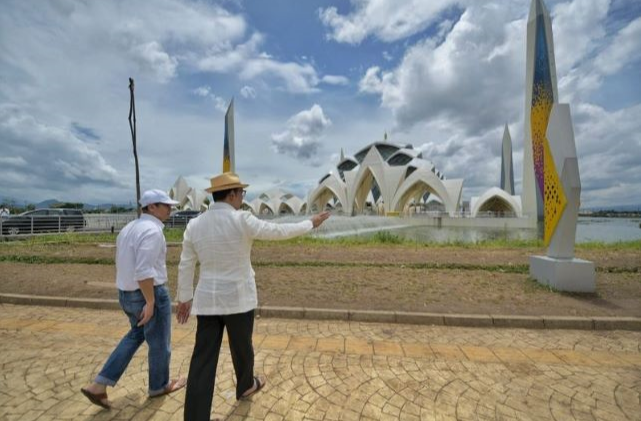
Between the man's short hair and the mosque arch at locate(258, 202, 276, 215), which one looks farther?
the mosque arch at locate(258, 202, 276, 215)

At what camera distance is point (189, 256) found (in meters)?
2.30

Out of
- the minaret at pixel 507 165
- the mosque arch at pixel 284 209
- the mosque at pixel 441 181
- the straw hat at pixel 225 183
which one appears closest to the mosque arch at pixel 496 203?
the mosque at pixel 441 181

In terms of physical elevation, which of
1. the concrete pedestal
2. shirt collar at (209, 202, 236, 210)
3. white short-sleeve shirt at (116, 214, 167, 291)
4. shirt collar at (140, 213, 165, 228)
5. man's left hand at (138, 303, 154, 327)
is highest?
shirt collar at (209, 202, 236, 210)

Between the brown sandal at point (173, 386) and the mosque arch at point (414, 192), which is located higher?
the mosque arch at point (414, 192)

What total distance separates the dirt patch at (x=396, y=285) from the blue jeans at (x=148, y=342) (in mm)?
Answer: 2444

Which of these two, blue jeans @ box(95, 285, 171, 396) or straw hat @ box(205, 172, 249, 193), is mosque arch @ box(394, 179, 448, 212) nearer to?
straw hat @ box(205, 172, 249, 193)

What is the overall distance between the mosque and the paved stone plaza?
14.9 ft

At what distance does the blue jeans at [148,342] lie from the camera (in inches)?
95.3

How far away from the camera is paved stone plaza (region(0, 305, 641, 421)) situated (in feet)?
7.93

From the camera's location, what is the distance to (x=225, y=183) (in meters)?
2.25

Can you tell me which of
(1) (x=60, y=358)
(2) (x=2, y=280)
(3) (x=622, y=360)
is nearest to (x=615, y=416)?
(3) (x=622, y=360)

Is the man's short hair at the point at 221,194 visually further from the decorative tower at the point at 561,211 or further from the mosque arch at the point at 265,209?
the mosque arch at the point at 265,209

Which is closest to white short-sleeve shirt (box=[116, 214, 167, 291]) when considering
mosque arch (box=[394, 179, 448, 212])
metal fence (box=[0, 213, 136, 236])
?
metal fence (box=[0, 213, 136, 236])

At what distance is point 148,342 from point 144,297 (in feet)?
1.27
